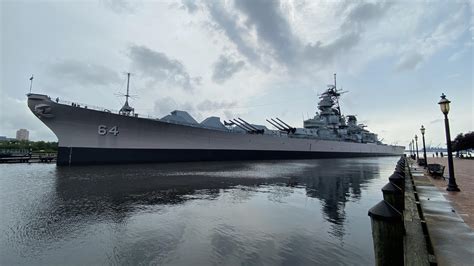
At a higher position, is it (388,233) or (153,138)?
(153,138)

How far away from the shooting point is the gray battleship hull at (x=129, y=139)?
2081 centimetres

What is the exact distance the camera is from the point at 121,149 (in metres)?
23.4

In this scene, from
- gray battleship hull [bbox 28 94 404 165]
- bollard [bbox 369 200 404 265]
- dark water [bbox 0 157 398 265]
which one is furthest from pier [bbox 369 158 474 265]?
gray battleship hull [bbox 28 94 404 165]

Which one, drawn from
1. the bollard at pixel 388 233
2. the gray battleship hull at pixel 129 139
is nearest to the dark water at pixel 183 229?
the bollard at pixel 388 233

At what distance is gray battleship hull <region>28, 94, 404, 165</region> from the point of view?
68.3 feet

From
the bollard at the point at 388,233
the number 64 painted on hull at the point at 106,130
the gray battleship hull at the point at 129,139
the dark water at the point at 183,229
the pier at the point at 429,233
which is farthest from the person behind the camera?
the number 64 painted on hull at the point at 106,130

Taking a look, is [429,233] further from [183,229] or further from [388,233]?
[183,229]

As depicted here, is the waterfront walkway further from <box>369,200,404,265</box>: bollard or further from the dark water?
the dark water

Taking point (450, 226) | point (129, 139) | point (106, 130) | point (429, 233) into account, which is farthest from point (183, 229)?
point (129, 139)

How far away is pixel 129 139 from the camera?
23594 millimetres

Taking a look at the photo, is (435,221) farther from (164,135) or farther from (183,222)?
(164,135)

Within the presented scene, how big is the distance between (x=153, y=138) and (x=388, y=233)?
81.3 ft

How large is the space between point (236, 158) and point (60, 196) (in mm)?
25404

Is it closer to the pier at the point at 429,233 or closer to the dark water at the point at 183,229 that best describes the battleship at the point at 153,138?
the dark water at the point at 183,229
